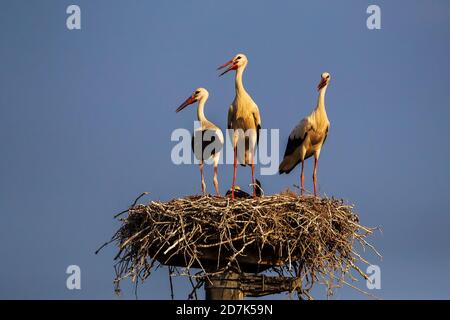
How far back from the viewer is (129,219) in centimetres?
968

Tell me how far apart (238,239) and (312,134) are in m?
3.33

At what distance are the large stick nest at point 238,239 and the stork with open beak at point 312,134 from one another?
250 cm

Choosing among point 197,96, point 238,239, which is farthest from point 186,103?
point 238,239

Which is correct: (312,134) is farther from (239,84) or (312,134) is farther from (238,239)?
(238,239)

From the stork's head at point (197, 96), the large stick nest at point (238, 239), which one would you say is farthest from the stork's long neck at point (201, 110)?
the large stick nest at point (238, 239)

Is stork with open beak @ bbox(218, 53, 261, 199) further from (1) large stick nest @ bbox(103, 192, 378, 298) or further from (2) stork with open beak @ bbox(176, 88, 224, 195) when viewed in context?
(1) large stick nest @ bbox(103, 192, 378, 298)

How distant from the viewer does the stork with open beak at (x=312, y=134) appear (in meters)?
12.0

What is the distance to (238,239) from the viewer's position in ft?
29.3
